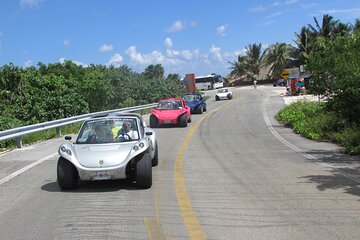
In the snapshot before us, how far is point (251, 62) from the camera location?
108250 mm

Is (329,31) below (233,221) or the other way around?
the other way around

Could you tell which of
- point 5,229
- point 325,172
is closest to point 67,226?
point 5,229

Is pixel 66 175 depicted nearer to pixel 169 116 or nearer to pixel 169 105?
pixel 169 116

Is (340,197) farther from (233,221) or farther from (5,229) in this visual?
(5,229)

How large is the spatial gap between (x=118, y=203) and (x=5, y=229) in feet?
5.88

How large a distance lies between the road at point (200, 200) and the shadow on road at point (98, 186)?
2cm

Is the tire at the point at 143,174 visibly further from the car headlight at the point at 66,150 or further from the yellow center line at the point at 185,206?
the car headlight at the point at 66,150

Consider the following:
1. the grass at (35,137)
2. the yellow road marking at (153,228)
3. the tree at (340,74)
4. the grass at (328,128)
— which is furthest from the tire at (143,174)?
the tree at (340,74)

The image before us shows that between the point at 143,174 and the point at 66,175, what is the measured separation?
1.36 m

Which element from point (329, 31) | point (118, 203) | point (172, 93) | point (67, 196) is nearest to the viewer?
point (118, 203)

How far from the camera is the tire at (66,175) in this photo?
8305mm

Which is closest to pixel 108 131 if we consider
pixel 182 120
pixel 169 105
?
pixel 182 120

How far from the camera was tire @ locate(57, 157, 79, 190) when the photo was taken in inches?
327

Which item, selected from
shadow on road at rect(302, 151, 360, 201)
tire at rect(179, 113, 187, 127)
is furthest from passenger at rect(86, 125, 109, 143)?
tire at rect(179, 113, 187, 127)
